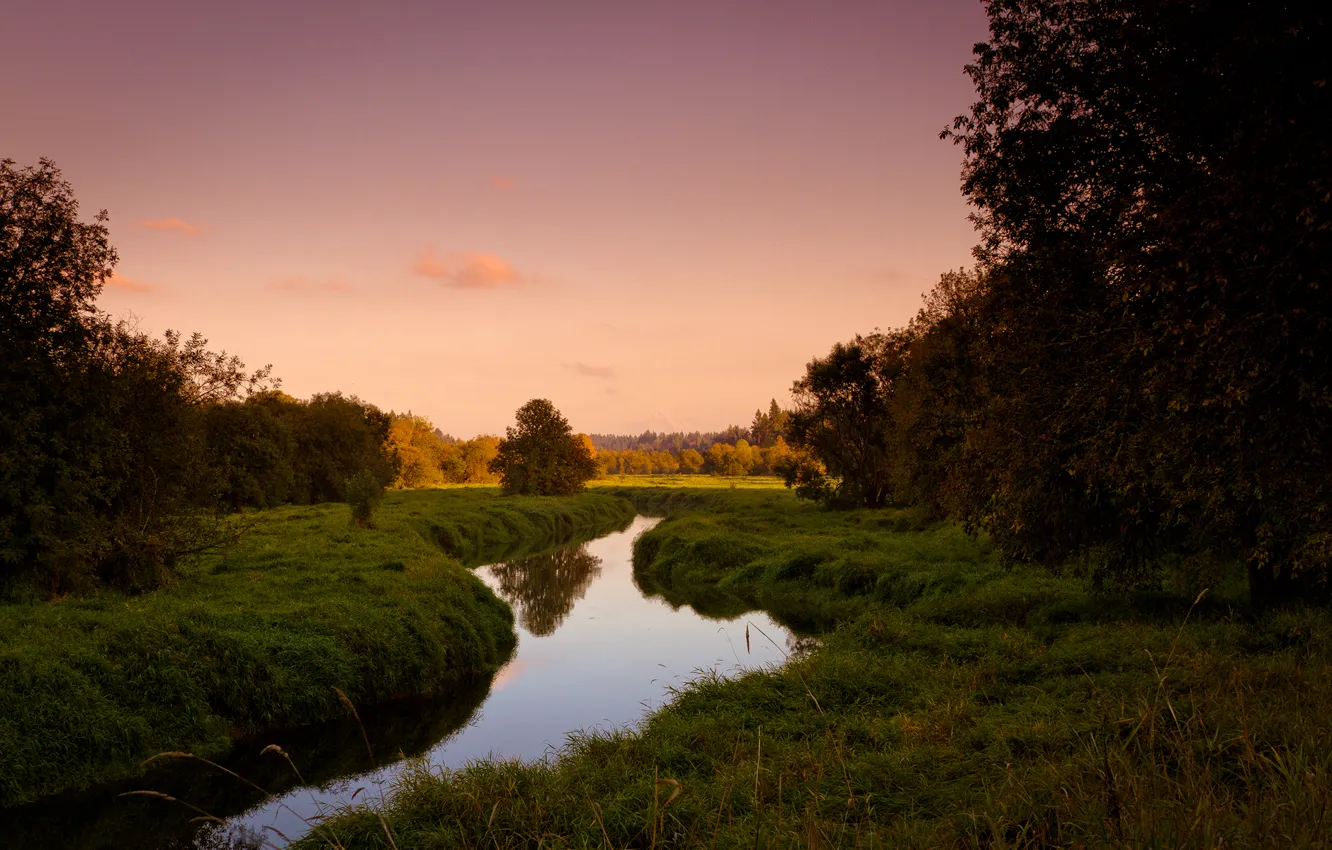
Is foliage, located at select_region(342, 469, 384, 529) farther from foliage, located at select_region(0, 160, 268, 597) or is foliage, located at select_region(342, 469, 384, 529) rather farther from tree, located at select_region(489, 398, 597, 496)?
tree, located at select_region(489, 398, 597, 496)

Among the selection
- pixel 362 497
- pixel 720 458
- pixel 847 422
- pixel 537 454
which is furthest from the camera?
pixel 720 458

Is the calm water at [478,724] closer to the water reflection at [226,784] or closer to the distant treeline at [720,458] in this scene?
the water reflection at [226,784]

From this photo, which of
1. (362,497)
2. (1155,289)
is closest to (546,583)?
(362,497)

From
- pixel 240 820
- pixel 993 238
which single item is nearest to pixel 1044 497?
pixel 993 238

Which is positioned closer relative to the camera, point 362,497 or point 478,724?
point 478,724

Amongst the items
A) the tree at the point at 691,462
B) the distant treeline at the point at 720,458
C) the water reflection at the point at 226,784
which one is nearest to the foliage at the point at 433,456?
the distant treeline at the point at 720,458

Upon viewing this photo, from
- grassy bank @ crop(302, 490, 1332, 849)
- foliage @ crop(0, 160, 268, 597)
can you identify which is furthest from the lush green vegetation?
foliage @ crop(0, 160, 268, 597)

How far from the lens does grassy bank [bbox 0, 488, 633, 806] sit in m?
10.8

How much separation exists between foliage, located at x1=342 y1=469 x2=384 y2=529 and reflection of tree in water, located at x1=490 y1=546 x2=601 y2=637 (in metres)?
6.75

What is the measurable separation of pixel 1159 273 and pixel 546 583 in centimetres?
2804

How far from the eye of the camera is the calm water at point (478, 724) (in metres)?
9.93

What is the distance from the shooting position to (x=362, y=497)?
35125 mm

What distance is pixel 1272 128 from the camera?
309 inches

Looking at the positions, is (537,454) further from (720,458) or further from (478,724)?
(720,458)
